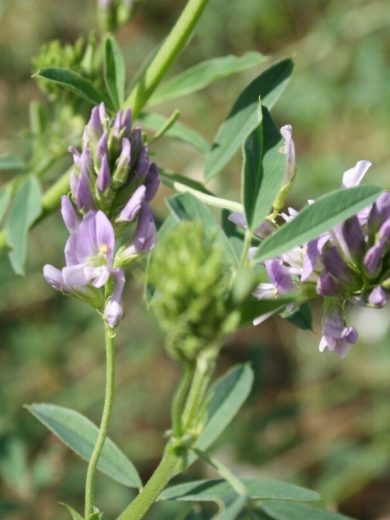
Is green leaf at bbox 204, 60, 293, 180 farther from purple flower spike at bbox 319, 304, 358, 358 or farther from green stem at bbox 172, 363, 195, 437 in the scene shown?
green stem at bbox 172, 363, 195, 437

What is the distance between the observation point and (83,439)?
1.69 m

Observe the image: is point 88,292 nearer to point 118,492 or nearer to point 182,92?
point 182,92

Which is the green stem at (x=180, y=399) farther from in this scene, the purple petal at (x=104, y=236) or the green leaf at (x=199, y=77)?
the green leaf at (x=199, y=77)

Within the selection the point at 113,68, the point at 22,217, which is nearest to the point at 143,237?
the point at 113,68

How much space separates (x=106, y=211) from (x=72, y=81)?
0.46 meters

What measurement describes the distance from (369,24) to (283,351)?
161cm

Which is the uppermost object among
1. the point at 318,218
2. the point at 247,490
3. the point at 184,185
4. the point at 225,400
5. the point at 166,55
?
the point at 166,55

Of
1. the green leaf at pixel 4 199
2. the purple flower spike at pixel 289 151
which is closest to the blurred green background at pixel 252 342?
the green leaf at pixel 4 199

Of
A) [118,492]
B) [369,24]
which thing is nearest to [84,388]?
[118,492]

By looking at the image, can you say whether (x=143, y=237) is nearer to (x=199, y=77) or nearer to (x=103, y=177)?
(x=103, y=177)

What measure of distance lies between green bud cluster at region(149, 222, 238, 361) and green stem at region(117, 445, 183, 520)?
26 cm

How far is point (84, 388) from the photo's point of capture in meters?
3.68

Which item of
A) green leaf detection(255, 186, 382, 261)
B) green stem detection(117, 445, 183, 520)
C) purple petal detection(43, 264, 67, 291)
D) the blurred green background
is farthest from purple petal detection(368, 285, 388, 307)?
the blurred green background

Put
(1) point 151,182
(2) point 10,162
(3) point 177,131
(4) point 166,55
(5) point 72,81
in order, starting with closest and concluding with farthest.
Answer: (1) point 151,182 → (5) point 72,81 → (4) point 166,55 → (3) point 177,131 → (2) point 10,162
